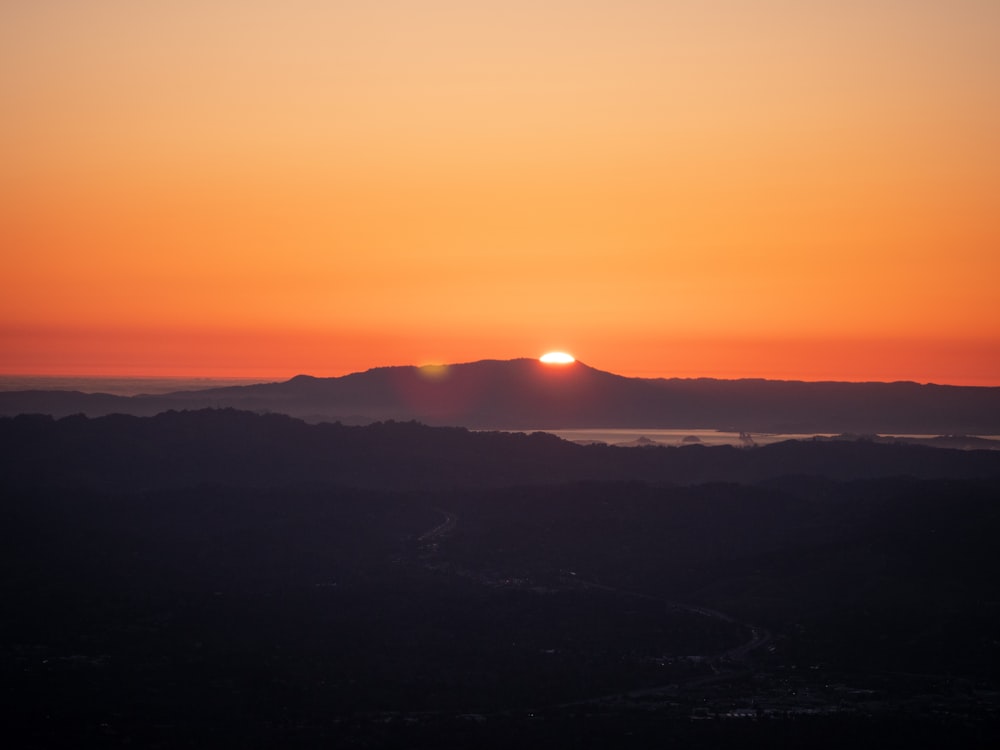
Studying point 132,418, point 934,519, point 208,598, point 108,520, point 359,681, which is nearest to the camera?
point 359,681

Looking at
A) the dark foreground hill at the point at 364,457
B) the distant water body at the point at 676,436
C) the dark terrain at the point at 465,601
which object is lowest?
the dark terrain at the point at 465,601

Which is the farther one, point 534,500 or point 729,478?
point 729,478

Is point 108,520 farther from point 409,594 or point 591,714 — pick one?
point 591,714

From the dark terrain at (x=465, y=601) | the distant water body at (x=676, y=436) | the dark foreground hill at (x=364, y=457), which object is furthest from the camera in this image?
the distant water body at (x=676, y=436)

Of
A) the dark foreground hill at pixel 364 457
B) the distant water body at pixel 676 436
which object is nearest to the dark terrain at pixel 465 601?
the dark foreground hill at pixel 364 457

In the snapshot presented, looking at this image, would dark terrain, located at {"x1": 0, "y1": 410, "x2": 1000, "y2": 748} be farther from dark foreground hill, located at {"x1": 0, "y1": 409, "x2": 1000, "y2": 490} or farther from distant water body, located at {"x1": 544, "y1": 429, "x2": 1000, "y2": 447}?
distant water body, located at {"x1": 544, "y1": 429, "x2": 1000, "y2": 447}

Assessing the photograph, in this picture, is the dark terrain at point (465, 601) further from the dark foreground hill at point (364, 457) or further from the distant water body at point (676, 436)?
the distant water body at point (676, 436)

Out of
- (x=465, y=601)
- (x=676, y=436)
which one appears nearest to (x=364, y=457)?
(x=465, y=601)

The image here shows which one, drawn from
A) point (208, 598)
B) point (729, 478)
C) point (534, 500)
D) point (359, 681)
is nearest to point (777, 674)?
point (359, 681)

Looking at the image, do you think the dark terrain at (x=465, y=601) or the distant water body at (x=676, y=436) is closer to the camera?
the dark terrain at (x=465, y=601)
